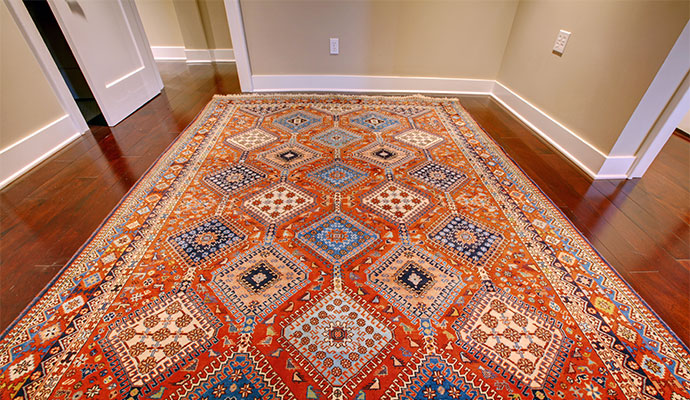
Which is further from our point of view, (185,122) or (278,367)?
(185,122)

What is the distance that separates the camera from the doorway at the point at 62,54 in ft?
7.61

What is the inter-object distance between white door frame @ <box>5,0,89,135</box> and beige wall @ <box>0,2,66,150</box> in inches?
0.9

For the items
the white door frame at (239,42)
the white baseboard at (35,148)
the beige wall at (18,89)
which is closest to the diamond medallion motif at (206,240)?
the white baseboard at (35,148)

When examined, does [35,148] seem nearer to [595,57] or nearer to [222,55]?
[222,55]

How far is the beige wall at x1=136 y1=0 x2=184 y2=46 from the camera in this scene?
12.6ft

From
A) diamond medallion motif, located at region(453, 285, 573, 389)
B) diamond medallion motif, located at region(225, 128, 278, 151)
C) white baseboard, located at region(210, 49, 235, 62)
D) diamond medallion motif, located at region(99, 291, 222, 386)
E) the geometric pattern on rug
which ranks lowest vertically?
the geometric pattern on rug

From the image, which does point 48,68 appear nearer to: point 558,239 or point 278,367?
point 278,367

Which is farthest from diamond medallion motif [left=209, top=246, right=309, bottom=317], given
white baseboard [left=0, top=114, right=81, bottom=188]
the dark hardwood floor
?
white baseboard [left=0, top=114, right=81, bottom=188]

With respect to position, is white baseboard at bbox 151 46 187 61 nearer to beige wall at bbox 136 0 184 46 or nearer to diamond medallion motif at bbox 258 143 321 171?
beige wall at bbox 136 0 184 46

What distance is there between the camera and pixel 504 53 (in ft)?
9.53

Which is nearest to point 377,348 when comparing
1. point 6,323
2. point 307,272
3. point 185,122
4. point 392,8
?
point 307,272

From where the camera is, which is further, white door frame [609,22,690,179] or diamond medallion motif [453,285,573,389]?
white door frame [609,22,690,179]

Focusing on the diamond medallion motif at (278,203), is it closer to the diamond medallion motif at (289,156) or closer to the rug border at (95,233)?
the diamond medallion motif at (289,156)

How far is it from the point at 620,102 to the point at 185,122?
2963mm
